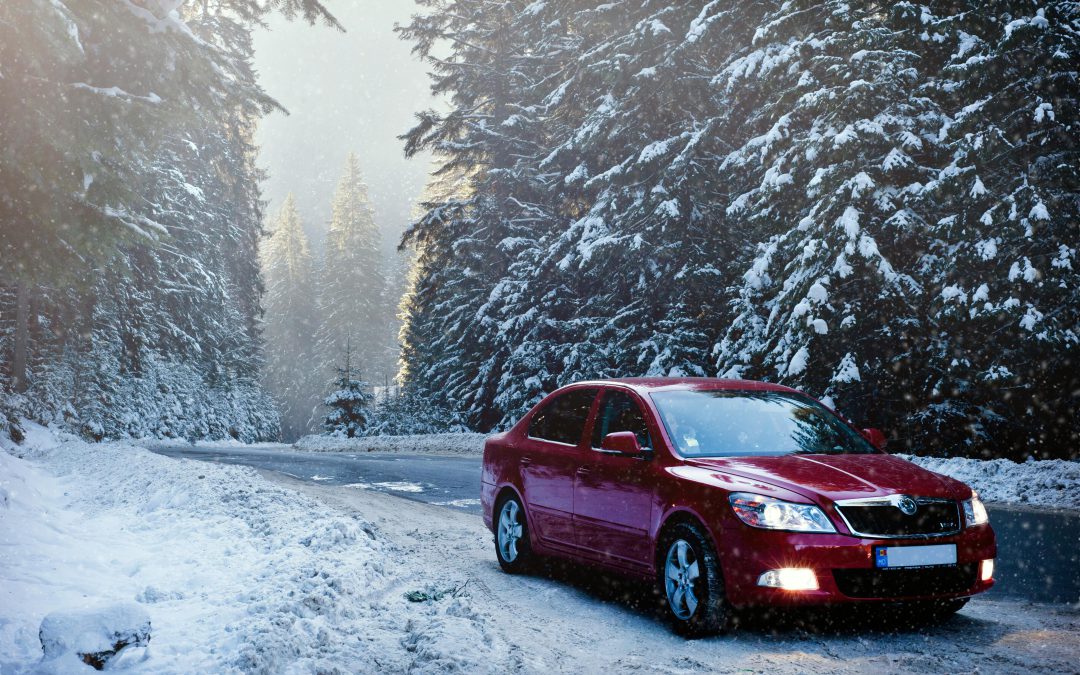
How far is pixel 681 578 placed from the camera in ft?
19.5

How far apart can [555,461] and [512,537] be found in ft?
3.44

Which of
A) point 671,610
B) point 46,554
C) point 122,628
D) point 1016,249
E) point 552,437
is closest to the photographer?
point 122,628

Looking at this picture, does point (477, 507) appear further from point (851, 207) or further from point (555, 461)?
point (851, 207)

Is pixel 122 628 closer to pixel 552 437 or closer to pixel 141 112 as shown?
pixel 552 437

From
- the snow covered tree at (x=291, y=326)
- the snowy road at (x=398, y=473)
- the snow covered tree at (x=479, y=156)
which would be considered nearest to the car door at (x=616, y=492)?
the snowy road at (x=398, y=473)

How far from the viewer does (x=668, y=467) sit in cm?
625

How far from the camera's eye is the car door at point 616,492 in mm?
6426

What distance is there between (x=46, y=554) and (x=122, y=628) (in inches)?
126

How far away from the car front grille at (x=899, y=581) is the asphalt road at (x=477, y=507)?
1.82m

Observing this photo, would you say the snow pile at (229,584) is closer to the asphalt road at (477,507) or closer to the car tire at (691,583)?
the car tire at (691,583)

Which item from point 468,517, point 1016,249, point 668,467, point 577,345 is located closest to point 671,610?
point 668,467

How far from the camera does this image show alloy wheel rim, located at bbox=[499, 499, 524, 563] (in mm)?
8203

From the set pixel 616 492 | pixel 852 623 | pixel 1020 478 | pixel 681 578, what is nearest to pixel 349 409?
pixel 1020 478

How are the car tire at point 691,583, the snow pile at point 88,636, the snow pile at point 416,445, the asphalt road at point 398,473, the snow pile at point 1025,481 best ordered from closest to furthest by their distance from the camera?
the snow pile at point 88,636 < the car tire at point 691,583 < the snow pile at point 1025,481 < the asphalt road at point 398,473 < the snow pile at point 416,445
